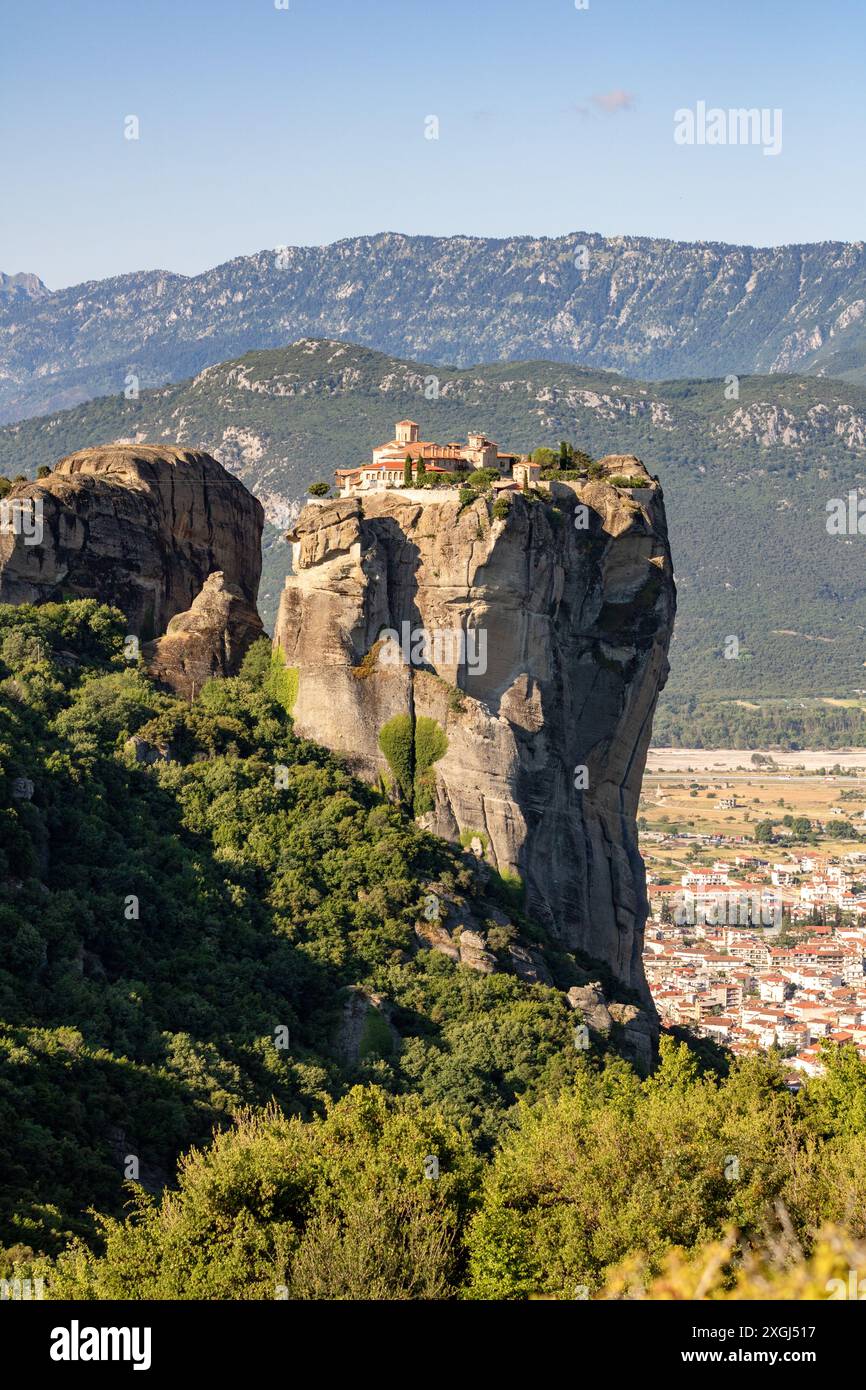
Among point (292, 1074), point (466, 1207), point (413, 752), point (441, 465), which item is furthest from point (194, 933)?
point (441, 465)

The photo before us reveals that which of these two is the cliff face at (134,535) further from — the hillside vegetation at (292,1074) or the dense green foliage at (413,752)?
the dense green foliage at (413,752)

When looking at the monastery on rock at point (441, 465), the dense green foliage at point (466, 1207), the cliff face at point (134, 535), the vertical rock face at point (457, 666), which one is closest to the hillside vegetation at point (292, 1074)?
the dense green foliage at point (466, 1207)

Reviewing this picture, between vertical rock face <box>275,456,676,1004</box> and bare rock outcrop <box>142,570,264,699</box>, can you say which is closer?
vertical rock face <box>275,456,676,1004</box>

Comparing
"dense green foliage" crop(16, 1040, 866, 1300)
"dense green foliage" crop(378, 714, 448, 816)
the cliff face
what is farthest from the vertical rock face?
"dense green foliage" crop(16, 1040, 866, 1300)

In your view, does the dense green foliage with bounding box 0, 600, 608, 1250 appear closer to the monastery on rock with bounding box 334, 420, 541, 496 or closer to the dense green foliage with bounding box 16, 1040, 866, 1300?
the dense green foliage with bounding box 16, 1040, 866, 1300

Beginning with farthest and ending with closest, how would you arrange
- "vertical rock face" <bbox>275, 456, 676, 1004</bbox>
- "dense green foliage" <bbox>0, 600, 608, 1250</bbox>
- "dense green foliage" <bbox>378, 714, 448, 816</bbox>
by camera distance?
1. "dense green foliage" <bbox>378, 714, 448, 816</bbox>
2. "vertical rock face" <bbox>275, 456, 676, 1004</bbox>
3. "dense green foliage" <bbox>0, 600, 608, 1250</bbox>
